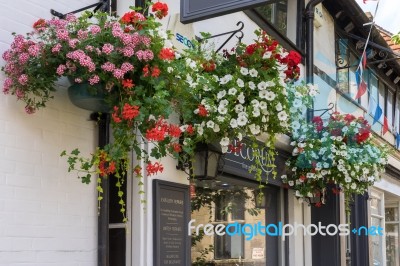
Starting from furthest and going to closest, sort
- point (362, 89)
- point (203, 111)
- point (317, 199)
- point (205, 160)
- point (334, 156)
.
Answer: point (362, 89)
point (317, 199)
point (334, 156)
point (205, 160)
point (203, 111)

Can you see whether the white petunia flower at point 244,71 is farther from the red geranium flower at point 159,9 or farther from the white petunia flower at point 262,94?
the red geranium flower at point 159,9

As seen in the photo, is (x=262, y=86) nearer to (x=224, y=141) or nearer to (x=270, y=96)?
(x=270, y=96)

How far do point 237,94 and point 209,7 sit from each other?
89 cm

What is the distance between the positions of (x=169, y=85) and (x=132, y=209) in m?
1.25

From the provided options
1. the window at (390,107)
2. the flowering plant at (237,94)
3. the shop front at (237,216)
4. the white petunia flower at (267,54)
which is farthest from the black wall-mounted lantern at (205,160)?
the window at (390,107)

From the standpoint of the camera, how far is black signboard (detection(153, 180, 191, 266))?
5484 millimetres

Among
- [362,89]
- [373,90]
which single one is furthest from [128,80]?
[373,90]

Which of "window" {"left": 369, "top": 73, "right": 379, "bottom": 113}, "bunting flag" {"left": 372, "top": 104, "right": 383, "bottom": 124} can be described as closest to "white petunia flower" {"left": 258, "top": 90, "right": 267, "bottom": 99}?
"window" {"left": 369, "top": 73, "right": 379, "bottom": 113}

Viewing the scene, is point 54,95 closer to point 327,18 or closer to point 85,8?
point 85,8

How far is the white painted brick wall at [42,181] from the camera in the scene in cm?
447

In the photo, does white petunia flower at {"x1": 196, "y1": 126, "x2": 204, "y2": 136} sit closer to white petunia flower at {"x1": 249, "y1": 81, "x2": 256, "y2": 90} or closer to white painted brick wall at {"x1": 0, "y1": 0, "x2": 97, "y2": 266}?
white petunia flower at {"x1": 249, "y1": 81, "x2": 256, "y2": 90}

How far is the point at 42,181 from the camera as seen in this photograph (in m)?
4.73

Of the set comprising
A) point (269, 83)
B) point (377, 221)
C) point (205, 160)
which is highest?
point (269, 83)

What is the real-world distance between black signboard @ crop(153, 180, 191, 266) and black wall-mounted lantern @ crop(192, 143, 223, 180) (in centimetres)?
19
